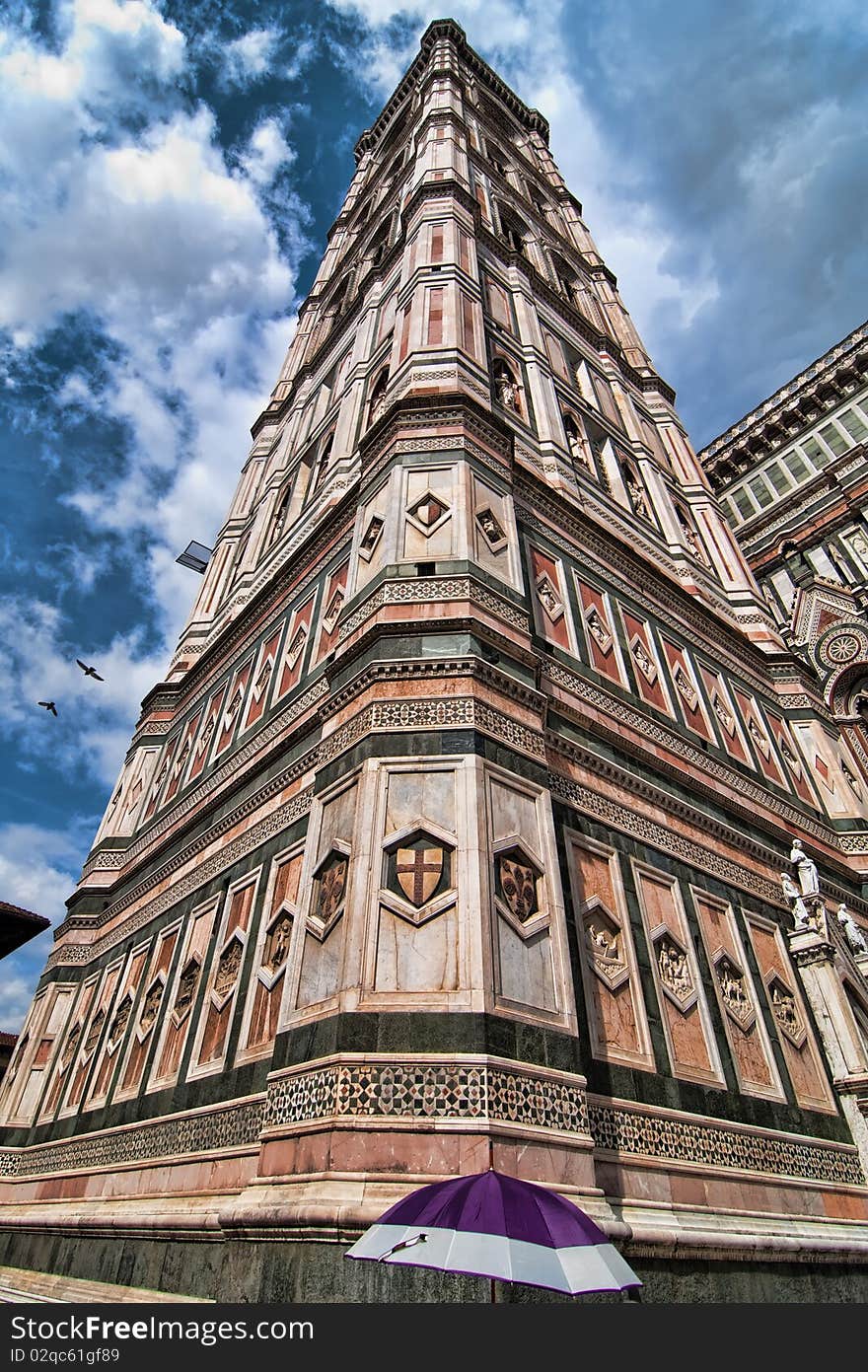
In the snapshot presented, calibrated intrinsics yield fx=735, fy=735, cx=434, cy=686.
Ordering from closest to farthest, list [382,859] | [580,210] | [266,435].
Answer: [382,859]
[266,435]
[580,210]

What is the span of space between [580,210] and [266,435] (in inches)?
558

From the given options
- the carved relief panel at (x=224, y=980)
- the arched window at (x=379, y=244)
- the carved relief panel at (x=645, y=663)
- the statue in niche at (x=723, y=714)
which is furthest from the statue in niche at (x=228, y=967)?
the arched window at (x=379, y=244)

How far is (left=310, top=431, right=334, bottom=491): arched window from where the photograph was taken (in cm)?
1122

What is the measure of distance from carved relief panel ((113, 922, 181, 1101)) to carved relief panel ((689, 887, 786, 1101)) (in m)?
5.17

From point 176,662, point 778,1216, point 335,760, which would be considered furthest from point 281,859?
point 176,662

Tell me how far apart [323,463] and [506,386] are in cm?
324

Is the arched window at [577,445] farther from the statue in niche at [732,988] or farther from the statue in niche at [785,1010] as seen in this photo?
the statue in niche at [785,1010]

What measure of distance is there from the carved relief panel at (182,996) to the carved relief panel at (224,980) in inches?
7.1

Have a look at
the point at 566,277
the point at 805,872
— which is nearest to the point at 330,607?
the point at 805,872

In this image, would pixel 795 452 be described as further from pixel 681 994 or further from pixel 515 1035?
pixel 515 1035

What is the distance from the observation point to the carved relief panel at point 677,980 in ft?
17.9

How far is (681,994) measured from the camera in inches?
228

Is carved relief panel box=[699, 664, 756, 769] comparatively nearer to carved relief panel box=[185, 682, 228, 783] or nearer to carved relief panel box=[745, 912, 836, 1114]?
carved relief panel box=[745, 912, 836, 1114]

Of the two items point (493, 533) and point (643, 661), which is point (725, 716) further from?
point (493, 533)
